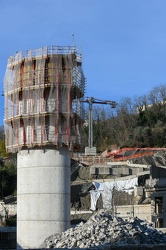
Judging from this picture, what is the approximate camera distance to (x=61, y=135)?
24.3m

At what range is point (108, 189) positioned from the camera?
1572 inches

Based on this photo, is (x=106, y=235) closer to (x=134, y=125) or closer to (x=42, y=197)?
(x=42, y=197)

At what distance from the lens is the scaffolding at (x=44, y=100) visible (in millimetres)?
24281

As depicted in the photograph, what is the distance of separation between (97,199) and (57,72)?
17.4 meters

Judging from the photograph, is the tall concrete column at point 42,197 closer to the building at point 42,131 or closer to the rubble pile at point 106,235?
the building at point 42,131

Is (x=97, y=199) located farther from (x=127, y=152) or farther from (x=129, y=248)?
(x=129, y=248)

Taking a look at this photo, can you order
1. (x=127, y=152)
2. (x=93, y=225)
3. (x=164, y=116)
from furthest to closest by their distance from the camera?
1. (x=164, y=116)
2. (x=127, y=152)
3. (x=93, y=225)

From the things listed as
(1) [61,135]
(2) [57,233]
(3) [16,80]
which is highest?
(3) [16,80]

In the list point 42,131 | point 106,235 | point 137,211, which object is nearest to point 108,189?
point 137,211

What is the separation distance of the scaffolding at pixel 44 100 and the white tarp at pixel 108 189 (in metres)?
15.0

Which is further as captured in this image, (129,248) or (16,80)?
(16,80)

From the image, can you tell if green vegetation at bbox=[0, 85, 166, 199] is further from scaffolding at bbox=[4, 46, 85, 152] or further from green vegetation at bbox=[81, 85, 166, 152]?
scaffolding at bbox=[4, 46, 85, 152]

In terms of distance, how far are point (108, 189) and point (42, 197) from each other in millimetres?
17065

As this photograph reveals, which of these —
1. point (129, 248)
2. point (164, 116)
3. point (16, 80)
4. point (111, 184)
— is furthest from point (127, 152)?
point (129, 248)
